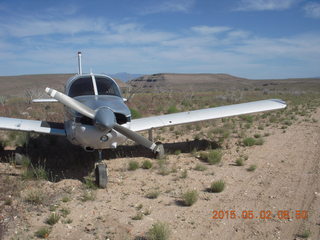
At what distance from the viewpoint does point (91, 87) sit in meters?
7.06

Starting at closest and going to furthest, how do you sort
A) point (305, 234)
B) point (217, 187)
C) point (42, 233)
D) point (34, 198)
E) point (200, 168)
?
1. point (305, 234)
2. point (42, 233)
3. point (34, 198)
4. point (217, 187)
5. point (200, 168)

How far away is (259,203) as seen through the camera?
507cm

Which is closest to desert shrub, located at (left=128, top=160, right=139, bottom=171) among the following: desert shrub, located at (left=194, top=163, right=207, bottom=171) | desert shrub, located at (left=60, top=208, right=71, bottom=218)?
desert shrub, located at (left=194, top=163, right=207, bottom=171)

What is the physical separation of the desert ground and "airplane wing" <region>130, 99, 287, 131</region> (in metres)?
Result: 1.00

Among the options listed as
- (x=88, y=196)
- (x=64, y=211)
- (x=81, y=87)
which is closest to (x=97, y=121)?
(x=88, y=196)

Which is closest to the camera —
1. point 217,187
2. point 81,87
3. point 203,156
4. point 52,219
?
point 52,219

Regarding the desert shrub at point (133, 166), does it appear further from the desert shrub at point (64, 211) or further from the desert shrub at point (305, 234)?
the desert shrub at point (305, 234)

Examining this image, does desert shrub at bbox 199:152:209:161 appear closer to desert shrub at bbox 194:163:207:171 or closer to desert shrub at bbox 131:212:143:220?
desert shrub at bbox 194:163:207:171

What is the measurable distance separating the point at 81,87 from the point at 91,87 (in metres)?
0.33

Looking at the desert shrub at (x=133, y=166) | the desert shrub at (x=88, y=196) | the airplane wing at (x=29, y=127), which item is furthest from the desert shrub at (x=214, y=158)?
the airplane wing at (x=29, y=127)

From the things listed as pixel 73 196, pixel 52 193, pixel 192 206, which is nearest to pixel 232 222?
pixel 192 206

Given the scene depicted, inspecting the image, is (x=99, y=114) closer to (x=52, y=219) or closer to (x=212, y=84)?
(x=52, y=219)
